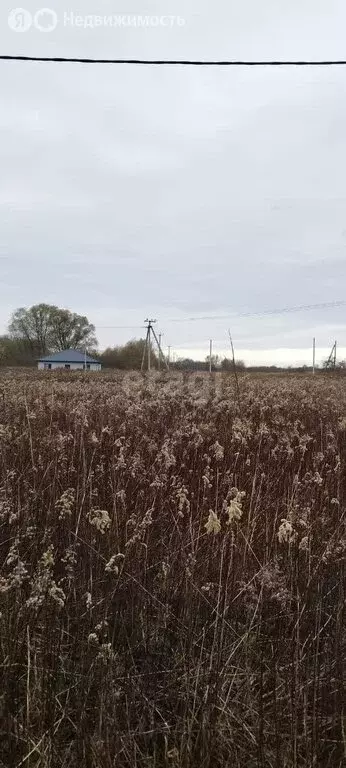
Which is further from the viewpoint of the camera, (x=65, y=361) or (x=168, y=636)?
(x=65, y=361)

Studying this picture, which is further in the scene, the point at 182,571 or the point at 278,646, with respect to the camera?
the point at 182,571

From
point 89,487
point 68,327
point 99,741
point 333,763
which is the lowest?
point 333,763

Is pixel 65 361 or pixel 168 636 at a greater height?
pixel 65 361

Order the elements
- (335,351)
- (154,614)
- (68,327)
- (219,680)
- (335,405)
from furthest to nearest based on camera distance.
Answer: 1. (68,327)
2. (335,351)
3. (335,405)
4. (154,614)
5. (219,680)

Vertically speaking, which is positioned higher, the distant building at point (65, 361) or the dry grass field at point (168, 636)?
the distant building at point (65, 361)

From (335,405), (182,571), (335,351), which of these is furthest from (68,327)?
(182,571)

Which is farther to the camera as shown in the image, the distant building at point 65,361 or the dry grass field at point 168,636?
the distant building at point 65,361

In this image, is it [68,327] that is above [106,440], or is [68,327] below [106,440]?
above

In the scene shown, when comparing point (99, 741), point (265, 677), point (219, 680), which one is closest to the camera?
point (99, 741)

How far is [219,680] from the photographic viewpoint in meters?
2.07

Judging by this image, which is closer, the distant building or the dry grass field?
the dry grass field

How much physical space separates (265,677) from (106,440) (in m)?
3.89

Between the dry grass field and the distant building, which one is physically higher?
the distant building

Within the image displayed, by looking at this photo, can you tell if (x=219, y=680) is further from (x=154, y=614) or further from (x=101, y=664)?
(x=154, y=614)
